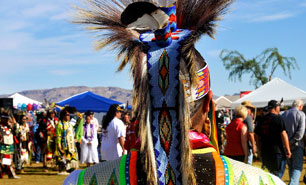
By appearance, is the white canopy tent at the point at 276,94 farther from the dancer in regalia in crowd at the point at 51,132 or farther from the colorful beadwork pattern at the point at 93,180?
the colorful beadwork pattern at the point at 93,180

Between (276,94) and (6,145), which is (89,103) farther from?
(276,94)

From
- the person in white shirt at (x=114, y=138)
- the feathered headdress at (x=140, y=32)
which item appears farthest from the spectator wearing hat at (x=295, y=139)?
the feathered headdress at (x=140, y=32)

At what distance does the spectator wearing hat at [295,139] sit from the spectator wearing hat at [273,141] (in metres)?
0.33

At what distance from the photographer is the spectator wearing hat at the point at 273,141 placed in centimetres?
720

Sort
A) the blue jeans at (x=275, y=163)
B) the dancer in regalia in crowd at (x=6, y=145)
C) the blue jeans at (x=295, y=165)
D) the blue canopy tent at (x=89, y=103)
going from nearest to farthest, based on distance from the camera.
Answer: the blue jeans at (x=275, y=163) < the blue jeans at (x=295, y=165) < the dancer in regalia in crowd at (x=6, y=145) < the blue canopy tent at (x=89, y=103)

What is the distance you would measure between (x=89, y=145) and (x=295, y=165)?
6392 millimetres

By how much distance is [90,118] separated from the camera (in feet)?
41.3

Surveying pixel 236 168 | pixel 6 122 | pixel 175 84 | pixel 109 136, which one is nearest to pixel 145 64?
pixel 175 84

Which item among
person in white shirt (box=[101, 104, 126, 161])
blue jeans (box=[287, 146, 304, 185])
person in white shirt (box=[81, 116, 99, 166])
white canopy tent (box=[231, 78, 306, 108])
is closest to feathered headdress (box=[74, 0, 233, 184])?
blue jeans (box=[287, 146, 304, 185])

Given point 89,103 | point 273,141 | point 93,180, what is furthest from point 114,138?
point 89,103

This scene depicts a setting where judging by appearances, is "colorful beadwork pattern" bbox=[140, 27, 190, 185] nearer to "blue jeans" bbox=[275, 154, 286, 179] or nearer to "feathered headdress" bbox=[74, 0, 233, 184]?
"feathered headdress" bbox=[74, 0, 233, 184]

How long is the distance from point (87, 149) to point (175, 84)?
1103 centimetres

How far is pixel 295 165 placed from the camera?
7652 mm

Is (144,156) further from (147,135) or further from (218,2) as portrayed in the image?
(218,2)
